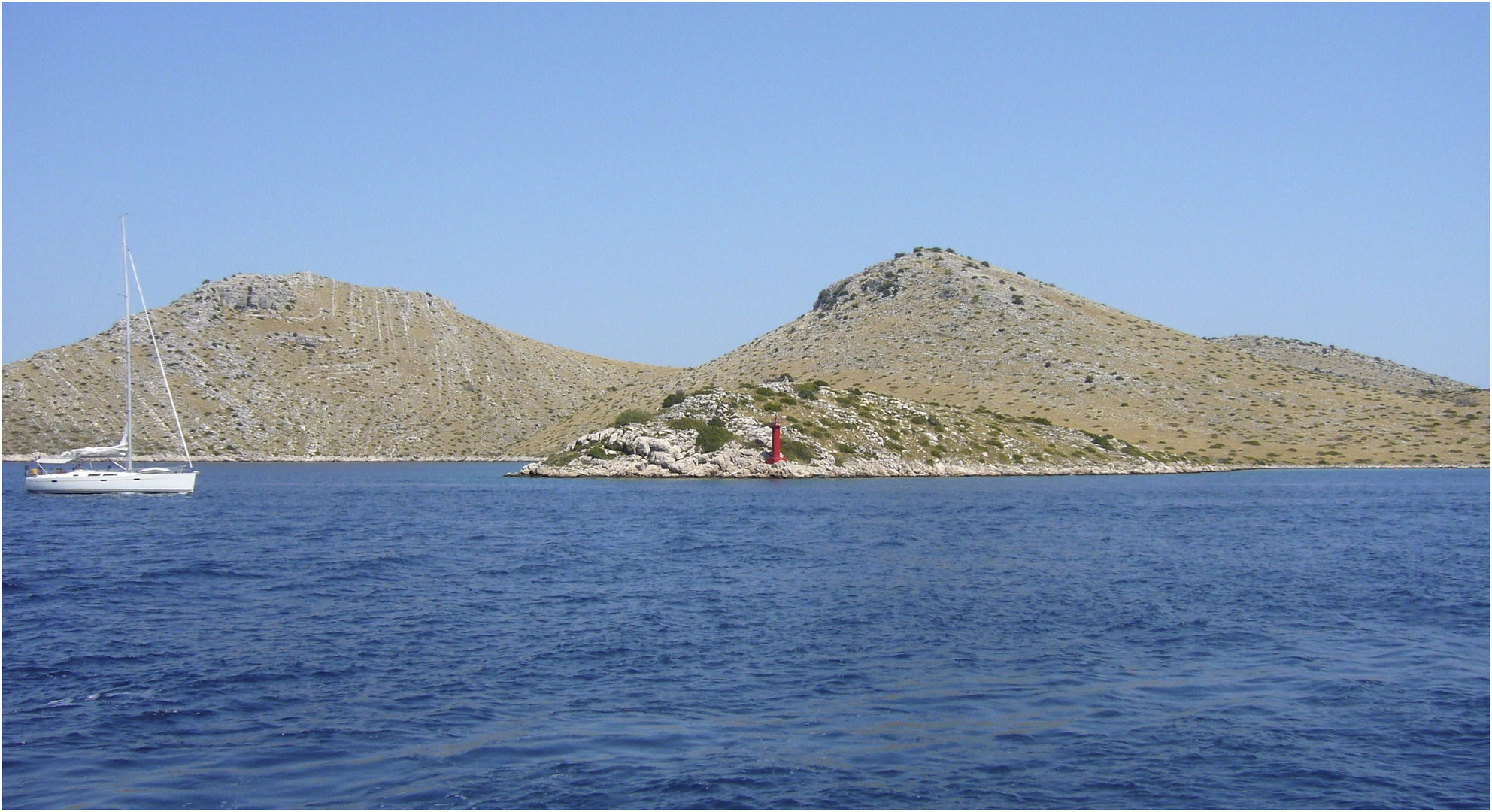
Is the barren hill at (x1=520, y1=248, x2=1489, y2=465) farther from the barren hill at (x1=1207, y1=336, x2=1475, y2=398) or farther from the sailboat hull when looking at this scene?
the sailboat hull

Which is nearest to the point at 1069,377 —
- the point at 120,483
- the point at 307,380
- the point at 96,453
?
the point at 120,483

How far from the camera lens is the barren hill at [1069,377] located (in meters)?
99.2

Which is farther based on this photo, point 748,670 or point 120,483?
point 120,483

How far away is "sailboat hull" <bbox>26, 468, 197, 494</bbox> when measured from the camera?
5878cm

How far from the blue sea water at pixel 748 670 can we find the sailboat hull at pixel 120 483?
22.3m

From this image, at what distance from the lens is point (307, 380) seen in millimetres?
137500

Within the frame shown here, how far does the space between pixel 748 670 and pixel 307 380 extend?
131618 mm

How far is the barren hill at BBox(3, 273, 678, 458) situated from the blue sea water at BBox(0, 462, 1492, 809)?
303 ft

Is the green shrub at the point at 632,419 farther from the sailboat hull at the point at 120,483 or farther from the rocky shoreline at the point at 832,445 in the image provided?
the sailboat hull at the point at 120,483

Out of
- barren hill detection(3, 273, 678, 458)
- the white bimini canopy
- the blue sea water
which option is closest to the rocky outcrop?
the white bimini canopy

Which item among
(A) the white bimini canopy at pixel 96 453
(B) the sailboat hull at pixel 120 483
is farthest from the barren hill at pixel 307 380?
(B) the sailboat hull at pixel 120 483

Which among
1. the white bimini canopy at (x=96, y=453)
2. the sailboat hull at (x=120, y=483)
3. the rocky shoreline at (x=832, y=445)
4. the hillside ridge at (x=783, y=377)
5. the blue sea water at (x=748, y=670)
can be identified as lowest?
the blue sea water at (x=748, y=670)

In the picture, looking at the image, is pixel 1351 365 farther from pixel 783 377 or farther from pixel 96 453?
pixel 96 453

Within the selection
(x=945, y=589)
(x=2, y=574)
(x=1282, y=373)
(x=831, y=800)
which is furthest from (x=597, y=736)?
(x=1282, y=373)
